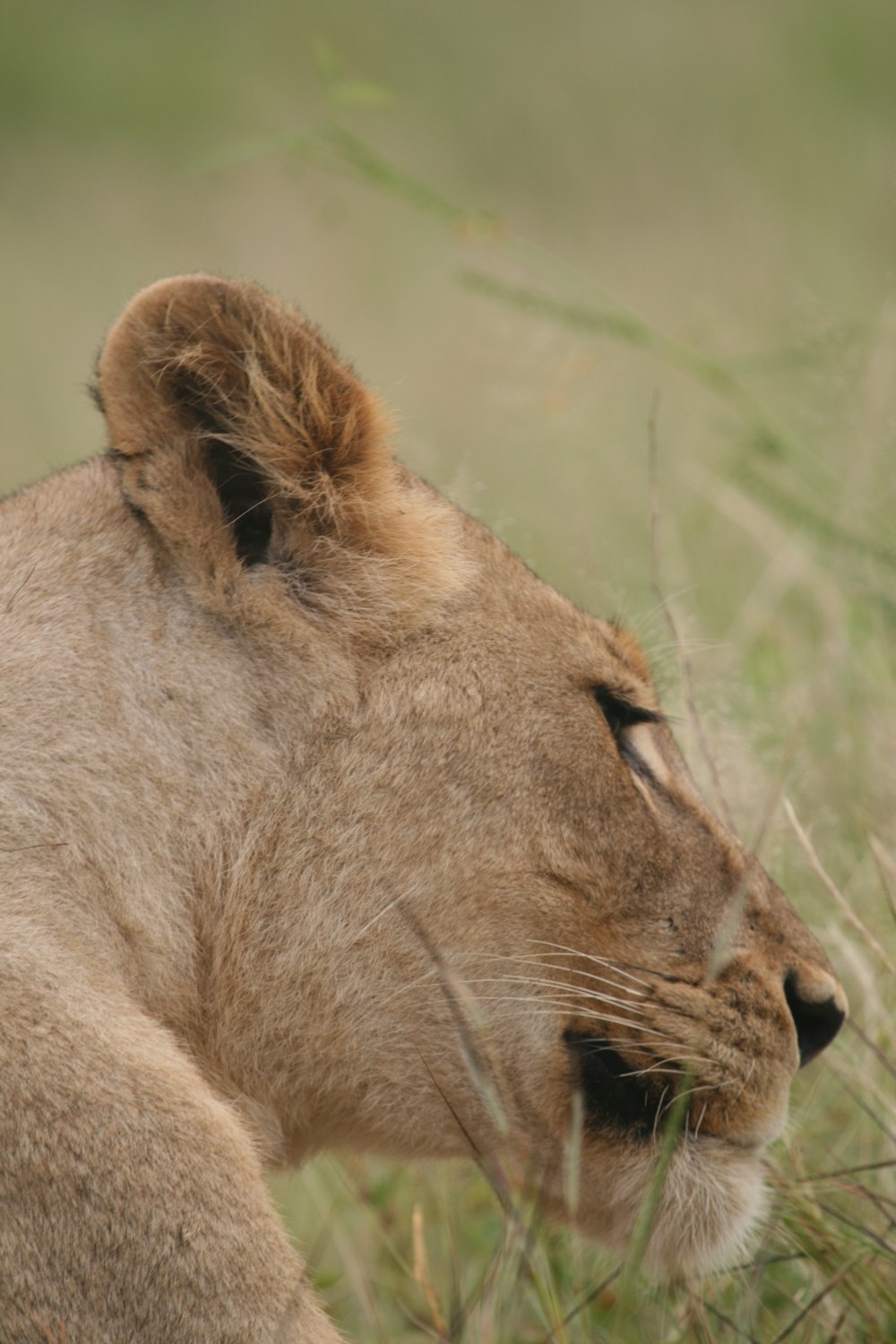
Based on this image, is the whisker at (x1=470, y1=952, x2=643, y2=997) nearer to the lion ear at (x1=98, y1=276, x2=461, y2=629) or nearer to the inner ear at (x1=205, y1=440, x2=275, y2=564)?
the lion ear at (x1=98, y1=276, x2=461, y2=629)

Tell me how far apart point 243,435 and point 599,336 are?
5.90 metres

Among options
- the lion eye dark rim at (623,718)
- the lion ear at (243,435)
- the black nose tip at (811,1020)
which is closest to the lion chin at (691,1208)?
the black nose tip at (811,1020)

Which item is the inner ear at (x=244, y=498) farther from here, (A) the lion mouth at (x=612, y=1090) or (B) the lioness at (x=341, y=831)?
(A) the lion mouth at (x=612, y=1090)

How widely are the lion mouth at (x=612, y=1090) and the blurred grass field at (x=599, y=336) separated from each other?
228 millimetres

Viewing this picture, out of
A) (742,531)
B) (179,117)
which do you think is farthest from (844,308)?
(179,117)

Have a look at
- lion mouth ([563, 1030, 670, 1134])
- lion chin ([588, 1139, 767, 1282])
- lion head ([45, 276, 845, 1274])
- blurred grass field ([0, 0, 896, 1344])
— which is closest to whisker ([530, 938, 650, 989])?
lion head ([45, 276, 845, 1274])

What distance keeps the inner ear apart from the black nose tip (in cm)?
111

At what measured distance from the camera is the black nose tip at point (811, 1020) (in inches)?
107

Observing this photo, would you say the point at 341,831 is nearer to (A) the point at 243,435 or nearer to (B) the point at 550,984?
(B) the point at 550,984

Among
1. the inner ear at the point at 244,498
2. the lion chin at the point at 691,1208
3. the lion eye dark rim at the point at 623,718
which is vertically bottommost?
the lion chin at the point at 691,1208

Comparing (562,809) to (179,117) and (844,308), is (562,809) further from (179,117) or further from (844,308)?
(179,117)

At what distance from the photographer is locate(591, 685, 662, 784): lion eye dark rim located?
2746 millimetres

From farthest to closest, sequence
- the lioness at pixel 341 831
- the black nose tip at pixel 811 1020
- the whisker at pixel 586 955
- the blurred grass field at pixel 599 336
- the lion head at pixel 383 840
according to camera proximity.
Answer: the blurred grass field at pixel 599 336 < the black nose tip at pixel 811 1020 < the whisker at pixel 586 955 < the lion head at pixel 383 840 < the lioness at pixel 341 831

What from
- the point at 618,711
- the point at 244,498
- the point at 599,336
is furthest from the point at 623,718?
the point at 599,336
